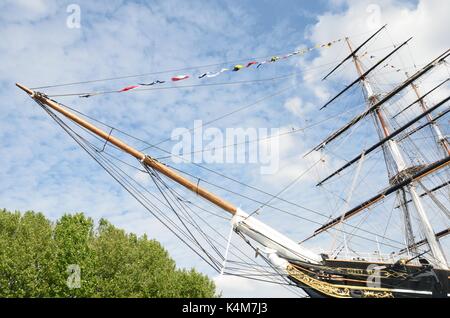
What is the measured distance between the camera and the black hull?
43.0 feet

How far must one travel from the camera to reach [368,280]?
13.8 metres

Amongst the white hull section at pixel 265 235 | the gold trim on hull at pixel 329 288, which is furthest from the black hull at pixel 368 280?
the white hull section at pixel 265 235

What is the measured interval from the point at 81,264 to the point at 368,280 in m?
16.6

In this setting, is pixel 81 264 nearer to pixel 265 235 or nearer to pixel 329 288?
pixel 265 235

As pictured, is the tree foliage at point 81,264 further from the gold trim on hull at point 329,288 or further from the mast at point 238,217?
the gold trim on hull at point 329,288

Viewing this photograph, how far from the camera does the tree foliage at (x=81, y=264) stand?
68.5ft

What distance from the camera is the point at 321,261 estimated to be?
46.1 ft

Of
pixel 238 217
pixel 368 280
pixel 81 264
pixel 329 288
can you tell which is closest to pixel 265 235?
pixel 238 217

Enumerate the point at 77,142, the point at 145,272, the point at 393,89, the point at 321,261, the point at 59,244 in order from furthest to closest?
the point at 393,89 → the point at 145,272 → the point at 59,244 → the point at 321,261 → the point at 77,142
